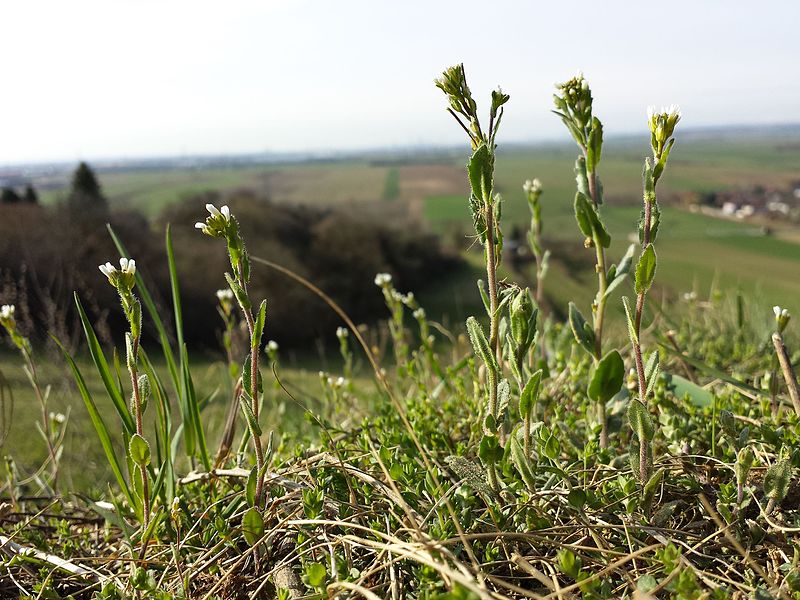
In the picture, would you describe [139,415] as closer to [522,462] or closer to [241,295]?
[241,295]

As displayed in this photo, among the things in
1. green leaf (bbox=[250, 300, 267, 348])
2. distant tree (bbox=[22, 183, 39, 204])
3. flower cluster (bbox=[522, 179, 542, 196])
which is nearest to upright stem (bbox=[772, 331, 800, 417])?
flower cluster (bbox=[522, 179, 542, 196])

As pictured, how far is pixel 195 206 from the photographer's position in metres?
25.0

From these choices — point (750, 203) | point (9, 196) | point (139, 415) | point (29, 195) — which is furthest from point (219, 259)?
point (750, 203)

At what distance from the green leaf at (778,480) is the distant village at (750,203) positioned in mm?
41060

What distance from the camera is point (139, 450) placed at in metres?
1.32

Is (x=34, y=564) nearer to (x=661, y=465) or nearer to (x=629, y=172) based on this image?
(x=661, y=465)

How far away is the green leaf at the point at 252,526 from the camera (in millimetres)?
1260

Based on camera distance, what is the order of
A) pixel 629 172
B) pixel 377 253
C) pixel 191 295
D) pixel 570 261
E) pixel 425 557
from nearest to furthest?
pixel 425 557 → pixel 191 295 → pixel 570 261 → pixel 377 253 → pixel 629 172

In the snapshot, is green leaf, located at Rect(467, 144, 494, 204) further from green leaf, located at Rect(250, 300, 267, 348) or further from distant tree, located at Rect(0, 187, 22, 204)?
distant tree, located at Rect(0, 187, 22, 204)

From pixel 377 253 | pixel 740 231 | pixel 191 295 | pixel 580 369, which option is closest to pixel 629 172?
pixel 740 231

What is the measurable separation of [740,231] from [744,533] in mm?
37911

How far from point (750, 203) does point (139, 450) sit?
144 feet

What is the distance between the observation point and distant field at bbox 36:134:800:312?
74.4 ft

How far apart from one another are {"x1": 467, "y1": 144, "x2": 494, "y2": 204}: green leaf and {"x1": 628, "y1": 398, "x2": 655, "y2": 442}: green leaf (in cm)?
49
